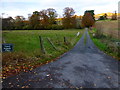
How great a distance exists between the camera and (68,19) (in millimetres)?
51000

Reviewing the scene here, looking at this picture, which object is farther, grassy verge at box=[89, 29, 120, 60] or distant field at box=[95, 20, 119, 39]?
distant field at box=[95, 20, 119, 39]

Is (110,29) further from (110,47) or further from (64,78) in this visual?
(64,78)

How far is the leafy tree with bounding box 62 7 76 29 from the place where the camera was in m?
50.9

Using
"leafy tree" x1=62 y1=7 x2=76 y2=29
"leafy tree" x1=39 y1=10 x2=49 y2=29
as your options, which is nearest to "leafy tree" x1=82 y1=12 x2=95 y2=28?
"leafy tree" x1=62 y1=7 x2=76 y2=29

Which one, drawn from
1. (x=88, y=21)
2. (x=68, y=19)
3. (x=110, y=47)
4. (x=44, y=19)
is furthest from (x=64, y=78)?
(x=44, y=19)

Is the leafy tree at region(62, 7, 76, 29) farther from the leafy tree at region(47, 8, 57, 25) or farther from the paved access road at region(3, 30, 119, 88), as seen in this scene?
the paved access road at region(3, 30, 119, 88)

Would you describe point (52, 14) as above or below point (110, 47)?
above

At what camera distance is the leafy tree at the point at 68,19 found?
167 ft

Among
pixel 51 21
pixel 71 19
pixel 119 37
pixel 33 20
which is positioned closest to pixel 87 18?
pixel 71 19

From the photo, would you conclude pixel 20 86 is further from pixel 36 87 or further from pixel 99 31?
pixel 99 31

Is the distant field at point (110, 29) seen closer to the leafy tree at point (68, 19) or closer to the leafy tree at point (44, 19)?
the leafy tree at point (68, 19)

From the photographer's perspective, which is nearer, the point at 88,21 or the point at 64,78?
the point at 64,78

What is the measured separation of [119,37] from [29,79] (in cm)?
1437

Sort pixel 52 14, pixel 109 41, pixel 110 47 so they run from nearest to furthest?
pixel 110 47 → pixel 109 41 → pixel 52 14
